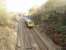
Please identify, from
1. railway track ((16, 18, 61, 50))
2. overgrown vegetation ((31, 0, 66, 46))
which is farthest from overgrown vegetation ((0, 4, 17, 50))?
overgrown vegetation ((31, 0, 66, 46))

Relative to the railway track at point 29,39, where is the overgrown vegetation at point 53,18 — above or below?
above

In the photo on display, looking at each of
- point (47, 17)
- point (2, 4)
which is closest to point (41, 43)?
point (47, 17)

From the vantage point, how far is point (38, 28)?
6.30ft

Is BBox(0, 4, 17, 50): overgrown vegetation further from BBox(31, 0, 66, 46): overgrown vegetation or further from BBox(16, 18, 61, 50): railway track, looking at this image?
BBox(31, 0, 66, 46): overgrown vegetation

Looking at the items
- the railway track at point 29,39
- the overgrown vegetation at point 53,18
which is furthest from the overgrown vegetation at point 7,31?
the overgrown vegetation at point 53,18

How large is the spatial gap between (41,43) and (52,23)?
272 mm

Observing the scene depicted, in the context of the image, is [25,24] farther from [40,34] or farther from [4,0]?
[4,0]

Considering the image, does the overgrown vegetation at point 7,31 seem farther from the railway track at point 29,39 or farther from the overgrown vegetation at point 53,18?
the overgrown vegetation at point 53,18

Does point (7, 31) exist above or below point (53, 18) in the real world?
below

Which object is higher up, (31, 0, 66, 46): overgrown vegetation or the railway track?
(31, 0, 66, 46): overgrown vegetation

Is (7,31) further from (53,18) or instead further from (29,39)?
(53,18)

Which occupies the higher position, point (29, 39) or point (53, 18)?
point (53, 18)

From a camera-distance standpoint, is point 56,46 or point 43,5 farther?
point 43,5

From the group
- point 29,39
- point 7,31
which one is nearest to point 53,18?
point 29,39
